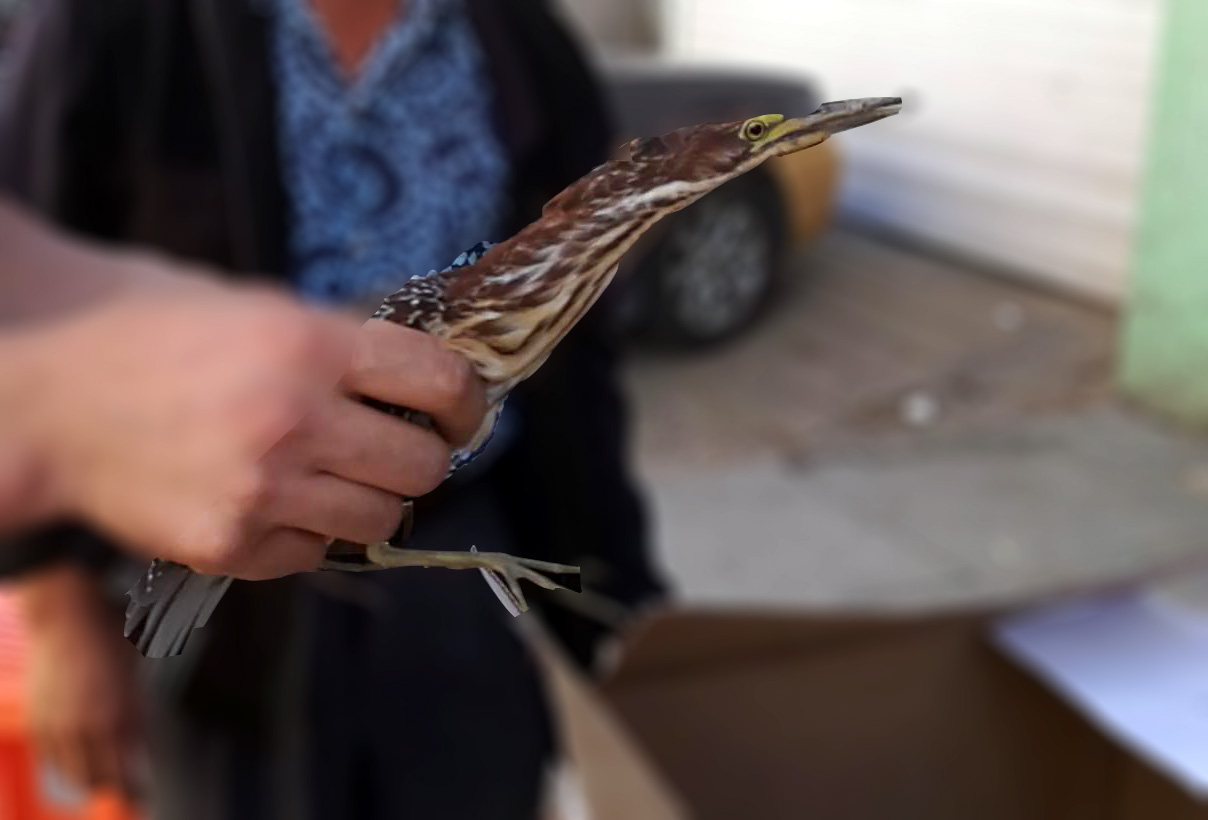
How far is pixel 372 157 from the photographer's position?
2.48 ft

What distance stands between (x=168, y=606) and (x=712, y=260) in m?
1.05

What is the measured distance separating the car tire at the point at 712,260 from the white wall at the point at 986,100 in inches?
10.3

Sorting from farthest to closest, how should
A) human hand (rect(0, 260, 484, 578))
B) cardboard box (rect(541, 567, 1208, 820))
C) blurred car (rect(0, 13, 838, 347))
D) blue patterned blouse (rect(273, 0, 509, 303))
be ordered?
cardboard box (rect(541, 567, 1208, 820)) → blurred car (rect(0, 13, 838, 347)) → blue patterned blouse (rect(273, 0, 509, 303)) → human hand (rect(0, 260, 484, 578))

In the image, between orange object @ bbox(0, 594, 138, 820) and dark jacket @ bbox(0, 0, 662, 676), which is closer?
dark jacket @ bbox(0, 0, 662, 676)

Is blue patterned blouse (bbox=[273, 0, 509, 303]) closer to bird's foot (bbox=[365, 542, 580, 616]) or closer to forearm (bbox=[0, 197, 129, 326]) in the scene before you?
forearm (bbox=[0, 197, 129, 326])

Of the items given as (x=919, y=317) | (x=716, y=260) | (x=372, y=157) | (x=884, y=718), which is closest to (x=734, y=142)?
(x=372, y=157)

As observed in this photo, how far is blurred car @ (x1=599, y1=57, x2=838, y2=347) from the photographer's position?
1.01 meters

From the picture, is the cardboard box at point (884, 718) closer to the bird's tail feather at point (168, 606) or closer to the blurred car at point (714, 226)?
the blurred car at point (714, 226)

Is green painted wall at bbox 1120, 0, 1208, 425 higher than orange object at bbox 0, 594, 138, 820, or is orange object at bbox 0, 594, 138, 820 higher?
green painted wall at bbox 1120, 0, 1208, 425

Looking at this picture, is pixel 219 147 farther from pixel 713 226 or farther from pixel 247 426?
pixel 247 426

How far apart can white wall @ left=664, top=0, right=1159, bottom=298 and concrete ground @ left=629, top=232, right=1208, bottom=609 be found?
0.34 metres

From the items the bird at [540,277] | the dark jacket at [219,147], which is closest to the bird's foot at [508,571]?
the bird at [540,277]

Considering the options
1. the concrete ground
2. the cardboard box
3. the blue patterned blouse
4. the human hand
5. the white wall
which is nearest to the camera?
the human hand

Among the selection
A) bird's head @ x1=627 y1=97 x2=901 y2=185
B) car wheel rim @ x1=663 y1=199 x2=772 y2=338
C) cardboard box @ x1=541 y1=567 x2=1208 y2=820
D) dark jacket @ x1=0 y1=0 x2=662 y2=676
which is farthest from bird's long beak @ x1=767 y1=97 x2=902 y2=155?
cardboard box @ x1=541 y1=567 x2=1208 y2=820
